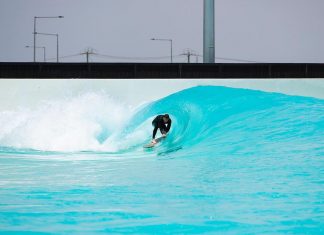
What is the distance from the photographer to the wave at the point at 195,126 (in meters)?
9.97

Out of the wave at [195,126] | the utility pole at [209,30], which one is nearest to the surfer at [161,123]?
the wave at [195,126]

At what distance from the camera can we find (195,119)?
14.4 metres

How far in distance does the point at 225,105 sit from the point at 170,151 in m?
3.30

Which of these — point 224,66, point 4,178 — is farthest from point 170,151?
point 224,66

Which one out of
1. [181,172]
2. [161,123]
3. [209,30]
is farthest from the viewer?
[209,30]

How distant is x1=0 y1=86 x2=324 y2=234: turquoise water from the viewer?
4.71 m

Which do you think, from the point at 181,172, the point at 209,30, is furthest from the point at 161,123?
the point at 209,30

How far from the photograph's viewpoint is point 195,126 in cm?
1370

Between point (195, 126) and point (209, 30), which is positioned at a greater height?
point (209, 30)

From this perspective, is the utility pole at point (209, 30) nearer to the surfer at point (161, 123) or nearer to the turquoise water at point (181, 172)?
the turquoise water at point (181, 172)

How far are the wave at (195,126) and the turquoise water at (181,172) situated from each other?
38 millimetres

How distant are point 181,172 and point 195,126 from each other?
239 inches

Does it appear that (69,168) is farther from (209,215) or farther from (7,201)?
(209,215)

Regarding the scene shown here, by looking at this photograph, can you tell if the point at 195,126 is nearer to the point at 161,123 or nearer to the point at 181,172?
the point at 161,123
